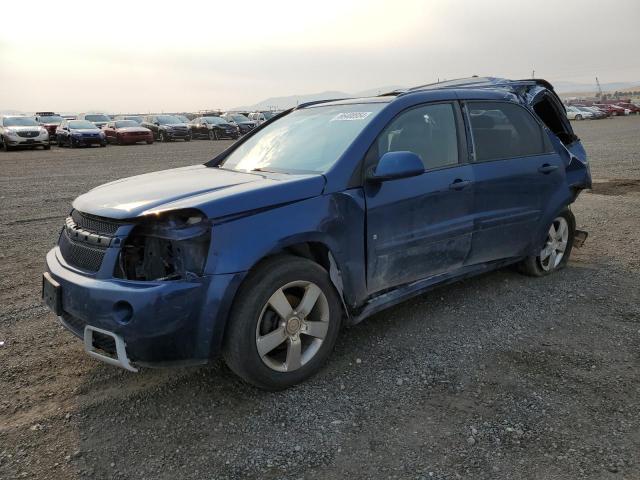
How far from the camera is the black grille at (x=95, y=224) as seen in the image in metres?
2.96

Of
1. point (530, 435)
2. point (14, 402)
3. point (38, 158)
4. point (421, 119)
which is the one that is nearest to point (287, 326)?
point (530, 435)

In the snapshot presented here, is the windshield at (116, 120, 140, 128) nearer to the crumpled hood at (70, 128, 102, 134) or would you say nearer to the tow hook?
the crumpled hood at (70, 128, 102, 134)

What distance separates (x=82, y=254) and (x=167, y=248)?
61 centimetres

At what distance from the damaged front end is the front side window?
146cm

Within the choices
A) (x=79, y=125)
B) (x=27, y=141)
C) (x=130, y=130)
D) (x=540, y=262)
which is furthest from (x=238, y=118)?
(x=540, y=262)

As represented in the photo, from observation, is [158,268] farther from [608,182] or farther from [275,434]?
[608,182]

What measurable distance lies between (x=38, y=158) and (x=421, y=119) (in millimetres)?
19494

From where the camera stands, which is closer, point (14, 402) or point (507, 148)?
point (14, 402)

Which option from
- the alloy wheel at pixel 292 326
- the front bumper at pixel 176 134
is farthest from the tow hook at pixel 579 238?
the front bumper at pixel 176 134

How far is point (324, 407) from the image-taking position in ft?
9.89

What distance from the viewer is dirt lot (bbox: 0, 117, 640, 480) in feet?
8.34

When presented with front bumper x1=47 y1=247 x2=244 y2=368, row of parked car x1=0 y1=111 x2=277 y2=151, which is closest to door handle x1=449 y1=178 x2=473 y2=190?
front bumper x1=47 y1=247 x2=244 y2=368

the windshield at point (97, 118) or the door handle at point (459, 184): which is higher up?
the windshield at point (97, 118)

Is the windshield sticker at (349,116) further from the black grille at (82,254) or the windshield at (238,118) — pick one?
the windshield at (238,118)
